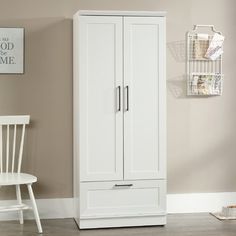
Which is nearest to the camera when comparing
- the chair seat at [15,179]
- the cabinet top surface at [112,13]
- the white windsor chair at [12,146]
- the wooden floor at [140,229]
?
the chair seat at [15,179]

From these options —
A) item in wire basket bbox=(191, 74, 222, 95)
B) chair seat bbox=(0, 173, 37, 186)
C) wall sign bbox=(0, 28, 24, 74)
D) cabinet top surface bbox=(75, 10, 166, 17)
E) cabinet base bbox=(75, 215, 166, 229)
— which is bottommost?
cabinet base bbox=(75, 215, 166, 229)

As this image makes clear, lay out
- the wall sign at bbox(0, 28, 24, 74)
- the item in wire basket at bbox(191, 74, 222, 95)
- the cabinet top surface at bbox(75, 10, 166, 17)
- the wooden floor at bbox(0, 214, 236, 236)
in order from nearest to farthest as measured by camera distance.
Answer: the wooden floor at bbox(0, 214, 236, 236) → the cabinet top surface at bbox(75, 10, 166, 17) → the wall sign at bbox(0, 28, 24, 74) → the item in wire basket at bbox(191, 74, 222, 95)

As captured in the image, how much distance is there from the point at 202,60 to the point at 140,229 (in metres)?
1.59

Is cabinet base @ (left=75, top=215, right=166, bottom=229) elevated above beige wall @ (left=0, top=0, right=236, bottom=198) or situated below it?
below

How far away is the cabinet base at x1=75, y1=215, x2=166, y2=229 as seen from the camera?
430 centimetres

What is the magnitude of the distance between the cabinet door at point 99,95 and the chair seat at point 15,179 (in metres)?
0.40

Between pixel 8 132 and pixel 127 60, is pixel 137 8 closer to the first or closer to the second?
pixel 127 60

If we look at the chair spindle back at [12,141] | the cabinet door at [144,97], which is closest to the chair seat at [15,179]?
the chair spindle back at [12,141]

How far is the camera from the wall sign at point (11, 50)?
458 centimetres

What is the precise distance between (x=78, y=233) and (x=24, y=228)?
1.48ft

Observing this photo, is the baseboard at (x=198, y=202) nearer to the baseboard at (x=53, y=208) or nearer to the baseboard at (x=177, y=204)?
the baseboard at (x=177, y=204)

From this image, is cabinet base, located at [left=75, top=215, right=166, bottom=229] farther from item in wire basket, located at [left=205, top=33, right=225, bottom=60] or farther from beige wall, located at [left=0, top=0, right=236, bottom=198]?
item in wire basket, located at [left=205, top=33, right=225, bottom=60]

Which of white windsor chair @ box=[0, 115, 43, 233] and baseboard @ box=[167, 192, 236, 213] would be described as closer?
white windsor chair @ box=[0, 115, 43, 233]

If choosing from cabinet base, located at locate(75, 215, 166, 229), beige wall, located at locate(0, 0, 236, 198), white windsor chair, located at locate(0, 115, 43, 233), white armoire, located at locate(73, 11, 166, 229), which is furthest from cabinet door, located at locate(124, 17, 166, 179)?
white windsor chair, located at locate(0, 115, 43, 233)
